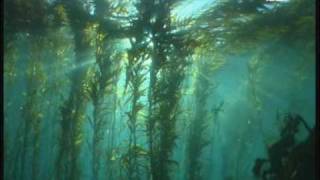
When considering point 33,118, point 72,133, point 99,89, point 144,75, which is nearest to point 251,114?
point 144,75

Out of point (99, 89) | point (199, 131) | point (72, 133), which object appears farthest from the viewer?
point (199, 131)

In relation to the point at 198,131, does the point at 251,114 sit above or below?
above

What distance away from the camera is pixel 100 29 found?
1241 cm

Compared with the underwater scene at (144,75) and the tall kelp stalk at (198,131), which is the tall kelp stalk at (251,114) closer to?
the underwater scene at (144,75)

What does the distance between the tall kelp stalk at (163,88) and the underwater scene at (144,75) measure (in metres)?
0.02

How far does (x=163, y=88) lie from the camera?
959cm

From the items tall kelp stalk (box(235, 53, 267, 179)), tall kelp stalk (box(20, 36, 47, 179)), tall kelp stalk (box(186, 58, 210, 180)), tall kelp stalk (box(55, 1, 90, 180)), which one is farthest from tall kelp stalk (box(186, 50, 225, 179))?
tall kelp stalk (box(20, 36, 47, 179))

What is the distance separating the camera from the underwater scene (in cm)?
941

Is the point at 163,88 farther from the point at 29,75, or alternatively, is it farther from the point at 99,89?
the point at 29,75

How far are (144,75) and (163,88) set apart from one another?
0.53 meters

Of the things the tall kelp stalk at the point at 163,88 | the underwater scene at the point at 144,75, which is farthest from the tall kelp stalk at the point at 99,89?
the tall kelp stalk at the point at 163,88

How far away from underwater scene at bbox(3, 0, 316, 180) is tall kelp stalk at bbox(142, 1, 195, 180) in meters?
0.02

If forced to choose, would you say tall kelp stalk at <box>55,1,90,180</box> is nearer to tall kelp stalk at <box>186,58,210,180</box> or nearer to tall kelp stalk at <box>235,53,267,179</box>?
tall kelp stalk at <box>186,58,210,180</box>

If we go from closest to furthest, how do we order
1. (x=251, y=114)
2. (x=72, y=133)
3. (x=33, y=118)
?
(x=72, y=133), (x=33, y=118), (x=251, y=114)
